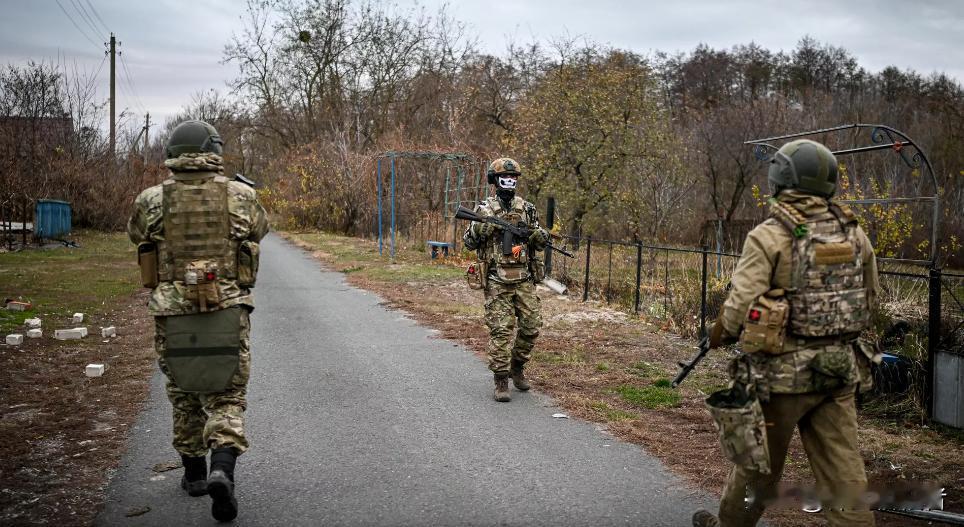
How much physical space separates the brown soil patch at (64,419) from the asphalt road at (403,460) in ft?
0.52

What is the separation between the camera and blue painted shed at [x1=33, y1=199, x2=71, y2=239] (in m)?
20.9

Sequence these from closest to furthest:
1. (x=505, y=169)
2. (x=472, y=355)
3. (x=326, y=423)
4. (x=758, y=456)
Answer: (x=758, y=456) < (x=326, y=423) < (x=505, y=169) < (x=472, y=355)

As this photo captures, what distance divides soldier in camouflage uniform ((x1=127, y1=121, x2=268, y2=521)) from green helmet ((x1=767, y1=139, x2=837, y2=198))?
2.78m

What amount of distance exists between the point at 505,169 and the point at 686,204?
61.3 ft

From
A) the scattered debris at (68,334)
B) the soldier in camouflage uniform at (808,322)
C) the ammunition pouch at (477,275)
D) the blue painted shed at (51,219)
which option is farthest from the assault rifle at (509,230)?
the blue painted shed at (51,219)

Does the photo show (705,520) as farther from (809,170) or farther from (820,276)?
(809,170)

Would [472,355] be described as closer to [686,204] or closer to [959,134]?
[686,204]

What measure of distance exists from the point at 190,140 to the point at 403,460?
2379mm

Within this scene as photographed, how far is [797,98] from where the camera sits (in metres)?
38.3

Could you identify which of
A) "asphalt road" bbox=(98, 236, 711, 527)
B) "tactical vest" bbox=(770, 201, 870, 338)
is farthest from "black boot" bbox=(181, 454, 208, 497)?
"tactical vest" bbox=(770, 201, 870, 338)

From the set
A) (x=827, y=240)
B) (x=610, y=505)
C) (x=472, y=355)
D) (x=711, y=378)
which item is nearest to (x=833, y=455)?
(x=827, y=240)

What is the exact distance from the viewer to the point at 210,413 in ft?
13.4

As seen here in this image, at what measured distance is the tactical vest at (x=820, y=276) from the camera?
126 inches

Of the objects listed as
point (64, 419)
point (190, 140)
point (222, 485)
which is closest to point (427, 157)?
point (64, 419)
